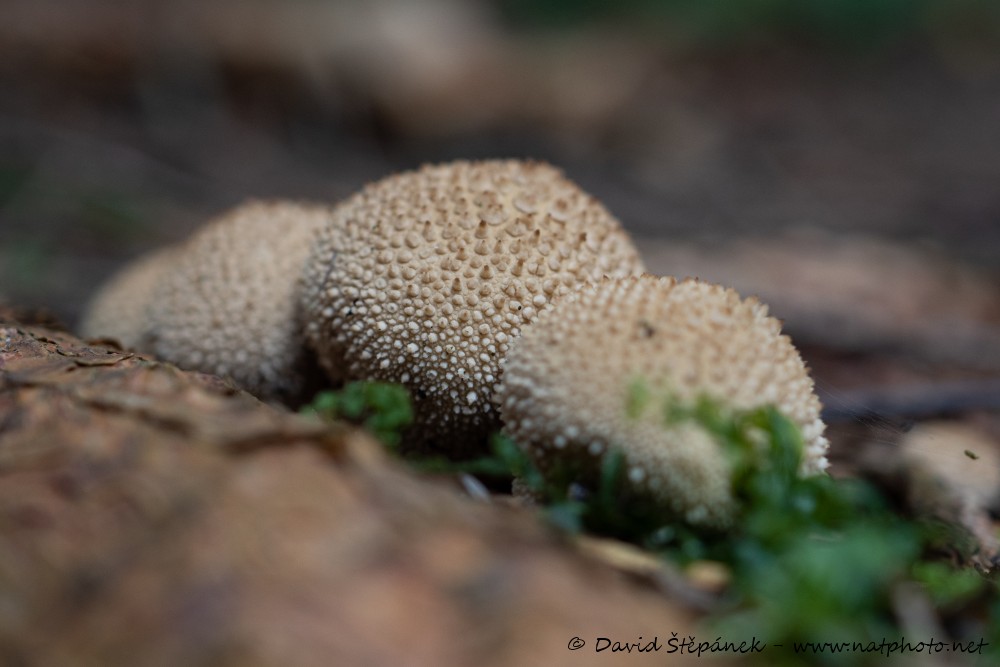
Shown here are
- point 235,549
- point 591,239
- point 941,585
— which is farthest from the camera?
point 591,239

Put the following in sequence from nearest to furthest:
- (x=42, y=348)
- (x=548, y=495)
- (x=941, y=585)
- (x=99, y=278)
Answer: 1. (x=941, y=585)
2. (x=548, y=495)
3. (x=42, y=348)
4. (x=99, y=278)

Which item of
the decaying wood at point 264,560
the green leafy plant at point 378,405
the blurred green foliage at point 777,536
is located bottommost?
the decaying wood at point 264,560

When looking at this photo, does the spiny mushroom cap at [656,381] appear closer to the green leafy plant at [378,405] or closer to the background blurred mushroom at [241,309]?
the green leafy plant at [378,405]

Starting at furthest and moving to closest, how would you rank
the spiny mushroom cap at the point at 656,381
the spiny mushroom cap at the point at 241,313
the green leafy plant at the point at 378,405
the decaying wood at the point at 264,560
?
1. the spiny mushroom cap at the point at 241,313
2. the green leafy plant at the point at 378,405
3. the spiny mushroom cap at the point at 656,381
4. the decaying wood at the point at 264,560

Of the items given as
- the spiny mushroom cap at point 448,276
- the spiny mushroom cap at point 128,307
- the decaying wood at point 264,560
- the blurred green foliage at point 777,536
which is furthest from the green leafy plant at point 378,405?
the spiny mushroom cap at point 128,307

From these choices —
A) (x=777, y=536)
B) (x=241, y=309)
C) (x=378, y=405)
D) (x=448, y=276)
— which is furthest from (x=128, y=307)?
(x=777, y=536)

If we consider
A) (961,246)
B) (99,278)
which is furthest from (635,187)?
(99,278)

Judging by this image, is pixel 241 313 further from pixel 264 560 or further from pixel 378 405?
pixel 264 560

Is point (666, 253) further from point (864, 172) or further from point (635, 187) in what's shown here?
point (864, 172)
